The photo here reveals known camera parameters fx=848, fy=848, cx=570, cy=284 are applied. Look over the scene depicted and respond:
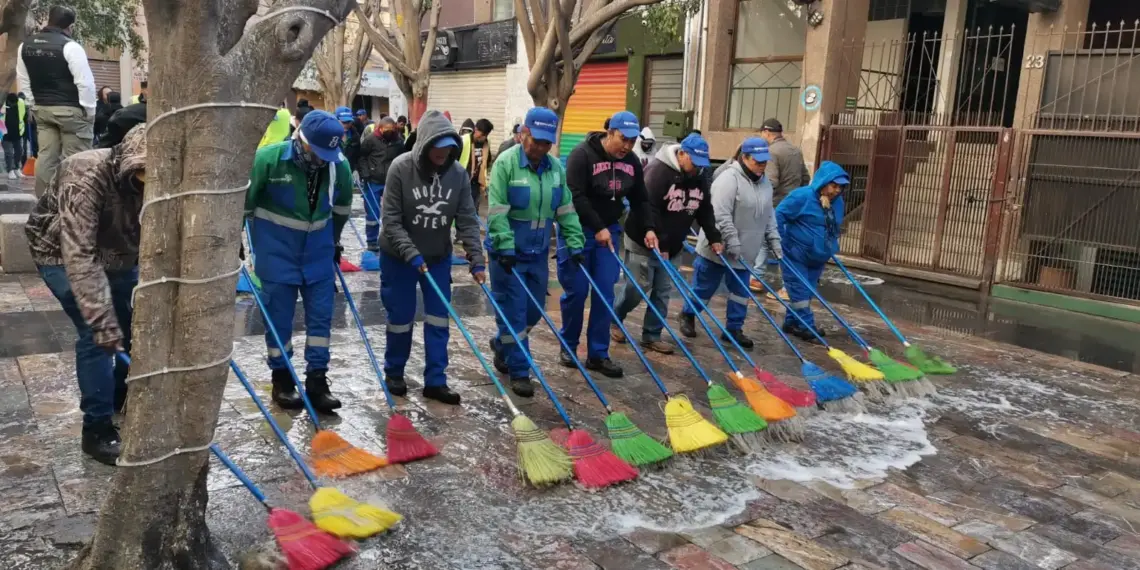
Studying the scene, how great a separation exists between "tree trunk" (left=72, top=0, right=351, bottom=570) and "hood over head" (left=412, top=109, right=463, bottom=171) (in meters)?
1.93

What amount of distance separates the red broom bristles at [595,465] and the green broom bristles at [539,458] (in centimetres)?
5

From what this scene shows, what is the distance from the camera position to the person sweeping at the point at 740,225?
273 inches

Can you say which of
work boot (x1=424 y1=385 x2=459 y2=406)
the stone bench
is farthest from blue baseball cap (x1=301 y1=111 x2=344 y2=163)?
the stone bench

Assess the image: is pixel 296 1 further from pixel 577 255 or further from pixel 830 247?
pixel 830 247

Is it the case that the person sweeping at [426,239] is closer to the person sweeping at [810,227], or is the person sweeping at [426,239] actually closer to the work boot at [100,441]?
the work boot at [100,441]

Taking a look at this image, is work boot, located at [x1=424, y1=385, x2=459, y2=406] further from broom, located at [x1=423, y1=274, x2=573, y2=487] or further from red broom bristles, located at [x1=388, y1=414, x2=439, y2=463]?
broom, located at [x1=423, y1=274, x2=573, y2=487]

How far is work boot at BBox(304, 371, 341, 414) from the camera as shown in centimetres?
505

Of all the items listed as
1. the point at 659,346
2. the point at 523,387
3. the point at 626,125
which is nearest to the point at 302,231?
the point at 523,387

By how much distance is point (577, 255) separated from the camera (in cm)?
589

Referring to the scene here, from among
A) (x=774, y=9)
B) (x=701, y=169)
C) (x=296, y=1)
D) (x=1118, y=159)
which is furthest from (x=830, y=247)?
(x=774, y=9)

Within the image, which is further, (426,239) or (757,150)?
(757,150)

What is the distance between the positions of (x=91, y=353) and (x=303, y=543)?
5.31 feet

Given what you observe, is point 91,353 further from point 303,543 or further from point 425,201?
point 425,201

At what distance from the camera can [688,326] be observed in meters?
7.53
